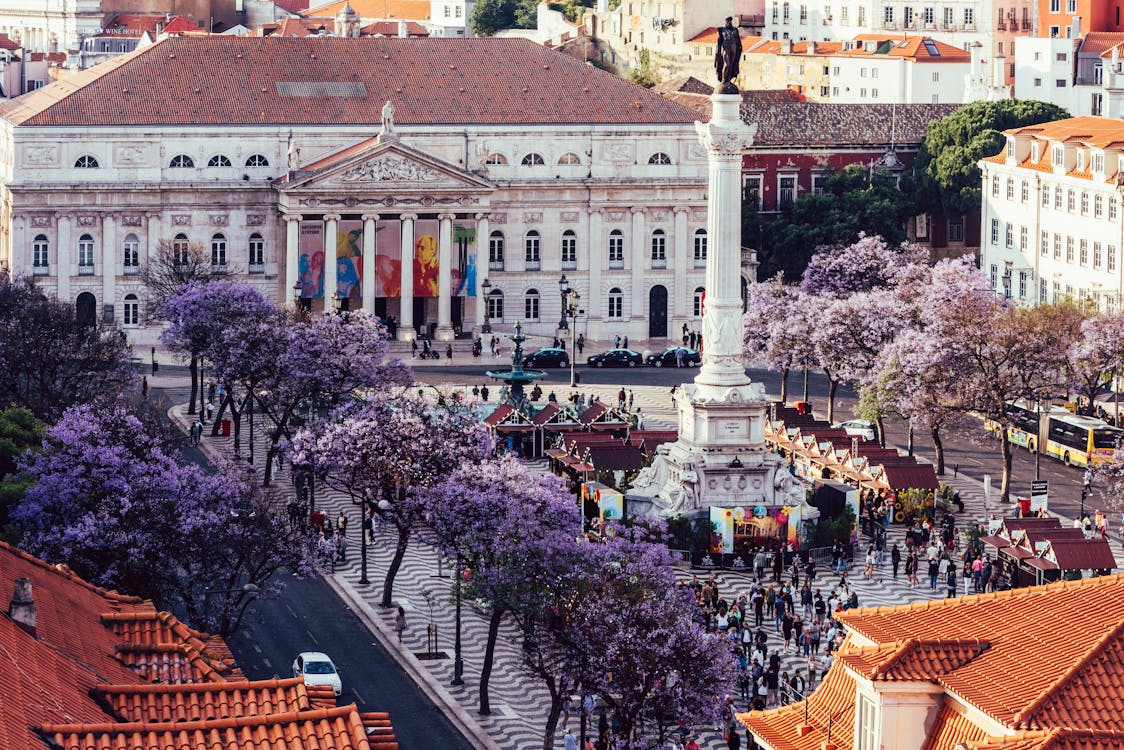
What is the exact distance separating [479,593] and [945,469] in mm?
41076

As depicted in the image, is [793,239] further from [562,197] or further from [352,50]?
[352,50]

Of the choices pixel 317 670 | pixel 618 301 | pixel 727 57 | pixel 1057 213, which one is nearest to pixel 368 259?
pixel 618 301

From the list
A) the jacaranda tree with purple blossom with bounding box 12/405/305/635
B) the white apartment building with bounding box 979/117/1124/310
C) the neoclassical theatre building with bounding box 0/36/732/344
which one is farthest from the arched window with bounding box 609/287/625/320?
the jacaranda tree with purple blossom with bounding box 12/405/305/635

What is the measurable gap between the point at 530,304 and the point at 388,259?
8.77 meters

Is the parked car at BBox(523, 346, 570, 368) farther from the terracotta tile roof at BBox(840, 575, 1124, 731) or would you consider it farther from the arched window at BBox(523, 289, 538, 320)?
the terracotta tile roof at BBox(840, 575, 1124, 731)

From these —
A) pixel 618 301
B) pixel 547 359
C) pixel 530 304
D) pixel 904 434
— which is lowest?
pixel 904 434

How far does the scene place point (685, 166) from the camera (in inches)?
5674

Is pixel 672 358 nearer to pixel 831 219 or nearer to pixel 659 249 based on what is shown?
pixel 659 249

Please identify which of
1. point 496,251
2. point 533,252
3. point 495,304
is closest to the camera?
point 495,304

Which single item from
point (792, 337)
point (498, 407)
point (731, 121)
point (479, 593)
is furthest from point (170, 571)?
point (792, 337)

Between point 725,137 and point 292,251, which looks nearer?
point 725,137

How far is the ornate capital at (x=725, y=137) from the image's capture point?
85.6 m

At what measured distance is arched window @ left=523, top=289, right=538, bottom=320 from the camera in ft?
470

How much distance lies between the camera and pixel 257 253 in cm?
13962
